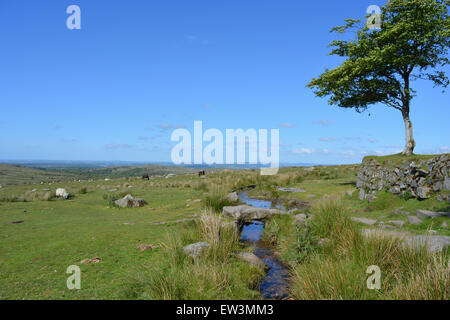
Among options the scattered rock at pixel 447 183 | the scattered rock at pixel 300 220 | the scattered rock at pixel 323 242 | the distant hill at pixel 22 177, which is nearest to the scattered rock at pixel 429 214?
the scattered rock at pixel 447 183

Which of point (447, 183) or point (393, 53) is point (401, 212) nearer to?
point (447, 183)

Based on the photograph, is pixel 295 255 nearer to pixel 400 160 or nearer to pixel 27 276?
pixel 27 276

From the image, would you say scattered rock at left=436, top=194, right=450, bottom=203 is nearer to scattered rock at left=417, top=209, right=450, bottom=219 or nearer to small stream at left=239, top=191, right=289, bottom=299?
scattered rock at left=417, top=209, right=450, bottom=219

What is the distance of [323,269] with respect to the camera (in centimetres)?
465

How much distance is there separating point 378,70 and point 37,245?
20.2 m

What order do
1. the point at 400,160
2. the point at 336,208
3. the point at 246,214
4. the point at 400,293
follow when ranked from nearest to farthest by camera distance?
the point at 400,293 → the point at 336,208 → the point at 246,214 → the point at 400,160

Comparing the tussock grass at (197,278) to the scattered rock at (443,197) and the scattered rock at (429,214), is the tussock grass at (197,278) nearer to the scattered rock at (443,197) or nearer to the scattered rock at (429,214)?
the scattered rock at (429,214)

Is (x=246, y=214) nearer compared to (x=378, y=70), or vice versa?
(x=246, y=214)

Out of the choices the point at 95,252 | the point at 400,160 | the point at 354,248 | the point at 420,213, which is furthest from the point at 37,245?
the point at 400,160

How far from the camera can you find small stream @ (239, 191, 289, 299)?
535cm

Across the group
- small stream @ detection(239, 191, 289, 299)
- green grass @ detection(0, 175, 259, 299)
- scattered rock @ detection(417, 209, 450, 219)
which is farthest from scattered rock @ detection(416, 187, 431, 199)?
green grass @ detection(0, 175, 259, 299)

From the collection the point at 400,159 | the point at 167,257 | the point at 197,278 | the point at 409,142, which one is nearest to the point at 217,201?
the point at 167,257

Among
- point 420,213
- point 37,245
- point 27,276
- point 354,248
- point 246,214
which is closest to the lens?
point 27,276

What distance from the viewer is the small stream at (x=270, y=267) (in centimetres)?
535
